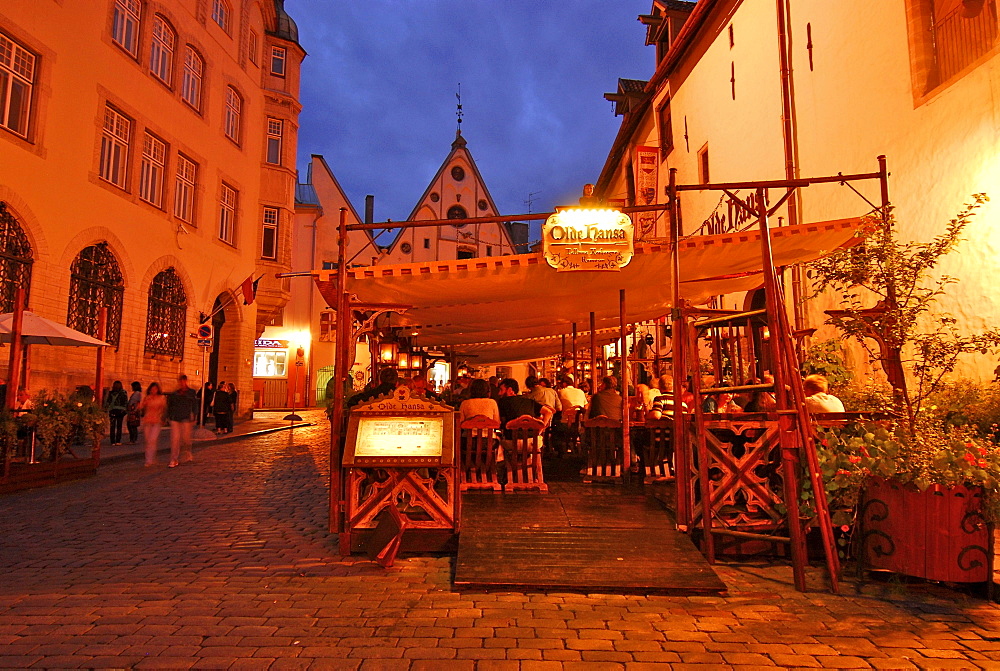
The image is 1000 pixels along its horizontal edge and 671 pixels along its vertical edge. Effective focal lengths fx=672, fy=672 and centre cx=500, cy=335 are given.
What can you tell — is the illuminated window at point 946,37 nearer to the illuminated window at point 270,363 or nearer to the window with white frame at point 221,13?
the window with white frame at point 221,13

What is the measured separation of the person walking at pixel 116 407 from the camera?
15.5 metres

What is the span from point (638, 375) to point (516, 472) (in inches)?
532

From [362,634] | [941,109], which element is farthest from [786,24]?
[362,634]

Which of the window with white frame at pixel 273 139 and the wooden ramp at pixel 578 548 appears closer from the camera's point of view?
the wooden ramp at pixel 578 548

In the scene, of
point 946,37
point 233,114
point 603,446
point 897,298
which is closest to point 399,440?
point 603,446

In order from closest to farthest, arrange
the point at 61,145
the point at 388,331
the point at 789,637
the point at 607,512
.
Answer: the point at 789,637, the point at 607,512, the point at 388,331, the point at 61,145

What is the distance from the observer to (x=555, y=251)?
7.44 metres

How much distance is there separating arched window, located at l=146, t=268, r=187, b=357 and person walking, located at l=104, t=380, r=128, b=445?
2.67 metres

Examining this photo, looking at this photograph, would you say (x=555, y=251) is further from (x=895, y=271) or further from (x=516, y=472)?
(x=895, y=271)

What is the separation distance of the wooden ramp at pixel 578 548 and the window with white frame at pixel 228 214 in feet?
61.0

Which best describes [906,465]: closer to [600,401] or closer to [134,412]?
[600,401]

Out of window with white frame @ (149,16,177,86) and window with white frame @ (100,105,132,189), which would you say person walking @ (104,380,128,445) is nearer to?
window with white frame @ (100,105,132,189)

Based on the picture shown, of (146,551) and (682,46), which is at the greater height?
(682,46)

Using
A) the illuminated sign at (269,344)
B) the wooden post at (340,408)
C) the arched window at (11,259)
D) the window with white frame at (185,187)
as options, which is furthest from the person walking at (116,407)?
the illuminated sign at (269,344)
